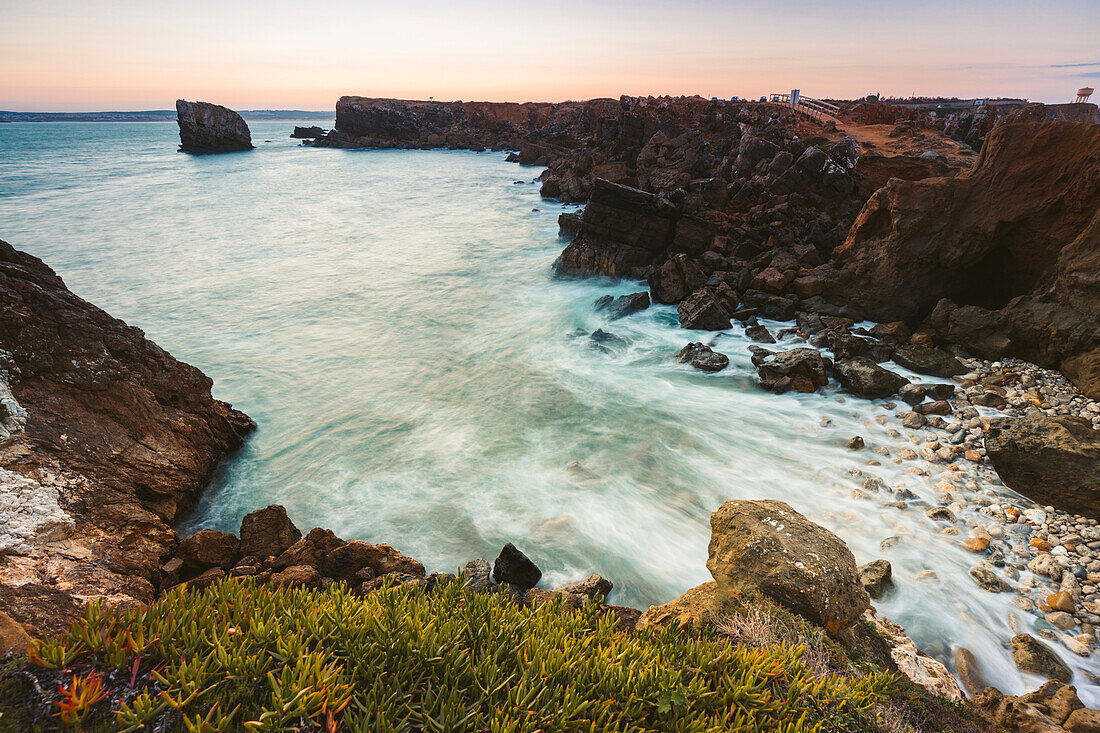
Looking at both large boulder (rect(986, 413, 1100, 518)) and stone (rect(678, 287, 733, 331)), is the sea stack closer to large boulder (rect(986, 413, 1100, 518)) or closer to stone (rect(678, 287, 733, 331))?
stone (rect(678, 287, 733, 331))

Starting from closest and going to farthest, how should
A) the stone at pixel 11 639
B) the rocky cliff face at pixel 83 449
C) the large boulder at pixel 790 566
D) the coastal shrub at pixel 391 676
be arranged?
1. the coastal shrub at pixel 391 676
2. the stone at pixel 11 639
3. the large boulder at pixel 790 566
4. the rocky cliff face at pixel 83 449

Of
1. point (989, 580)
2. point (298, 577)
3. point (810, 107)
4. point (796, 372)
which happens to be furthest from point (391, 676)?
point (810, 107)

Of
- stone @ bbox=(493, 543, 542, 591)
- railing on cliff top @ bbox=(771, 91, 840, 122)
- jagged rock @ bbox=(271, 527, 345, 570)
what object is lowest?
stone @ bbox=(493, 543, 542, 591)

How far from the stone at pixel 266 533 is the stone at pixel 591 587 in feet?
13.0

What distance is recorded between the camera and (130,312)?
18000 millimetres

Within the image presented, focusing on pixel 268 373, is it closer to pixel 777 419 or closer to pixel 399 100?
pixel 777 419

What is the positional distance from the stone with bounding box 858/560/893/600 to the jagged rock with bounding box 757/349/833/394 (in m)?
5.50

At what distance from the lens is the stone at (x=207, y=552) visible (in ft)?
21.0

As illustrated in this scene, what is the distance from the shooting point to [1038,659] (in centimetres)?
539

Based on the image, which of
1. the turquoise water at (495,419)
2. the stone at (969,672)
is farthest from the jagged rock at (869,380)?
the stone at (969,672)

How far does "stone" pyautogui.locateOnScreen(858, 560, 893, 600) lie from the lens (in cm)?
638

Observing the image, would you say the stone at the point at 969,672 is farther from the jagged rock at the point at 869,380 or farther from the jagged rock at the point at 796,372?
the jagged rock at the point at 796,372

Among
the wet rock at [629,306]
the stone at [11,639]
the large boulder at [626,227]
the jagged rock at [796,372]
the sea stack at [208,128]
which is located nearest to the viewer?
the stone at [11,639]

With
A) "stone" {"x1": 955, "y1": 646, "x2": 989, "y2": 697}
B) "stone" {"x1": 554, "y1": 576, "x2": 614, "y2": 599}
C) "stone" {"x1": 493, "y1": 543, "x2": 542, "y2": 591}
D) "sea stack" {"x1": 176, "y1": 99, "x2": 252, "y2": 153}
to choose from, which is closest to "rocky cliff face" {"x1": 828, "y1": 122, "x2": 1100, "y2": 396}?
"stone" {"x1": 955, "y1": 646, "x2": 989, "y2": 697}
